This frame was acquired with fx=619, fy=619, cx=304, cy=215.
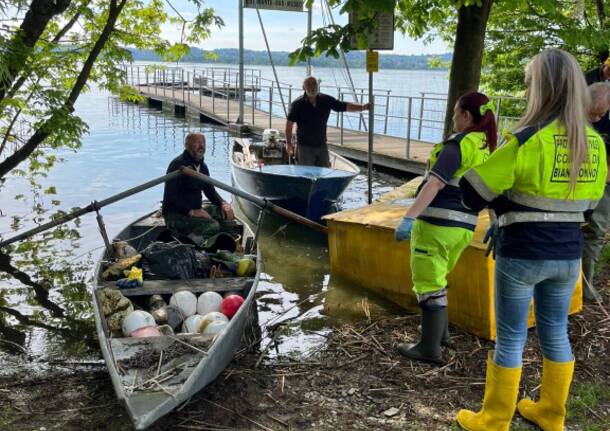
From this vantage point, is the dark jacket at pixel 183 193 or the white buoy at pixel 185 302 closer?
the white buoy at pixel 185 302

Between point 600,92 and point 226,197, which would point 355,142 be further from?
point 600,92

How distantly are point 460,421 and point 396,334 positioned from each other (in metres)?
1.69

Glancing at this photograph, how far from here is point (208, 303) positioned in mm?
5137

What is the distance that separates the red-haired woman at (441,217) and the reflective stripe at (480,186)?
90cm

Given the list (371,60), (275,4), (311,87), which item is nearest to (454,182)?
(371,60)

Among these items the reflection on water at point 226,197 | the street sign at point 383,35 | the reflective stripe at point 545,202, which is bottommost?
the reflection on water at point 226,197

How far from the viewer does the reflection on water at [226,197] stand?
596cm

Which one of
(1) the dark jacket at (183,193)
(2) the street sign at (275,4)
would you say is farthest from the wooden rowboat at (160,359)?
(2) the street sign at (275,4)

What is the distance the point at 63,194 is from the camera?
12.8 m

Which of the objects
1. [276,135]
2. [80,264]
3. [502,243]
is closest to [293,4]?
[276,135]

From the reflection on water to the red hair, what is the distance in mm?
2379

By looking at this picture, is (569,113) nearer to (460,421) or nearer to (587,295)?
(460,421)

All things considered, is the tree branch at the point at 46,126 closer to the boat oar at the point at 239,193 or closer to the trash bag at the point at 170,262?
the boat oar at the point at 239,193

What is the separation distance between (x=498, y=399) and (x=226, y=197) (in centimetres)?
977
